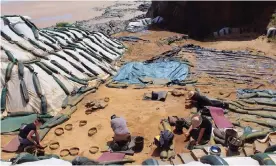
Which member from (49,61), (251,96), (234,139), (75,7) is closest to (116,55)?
(49,61)

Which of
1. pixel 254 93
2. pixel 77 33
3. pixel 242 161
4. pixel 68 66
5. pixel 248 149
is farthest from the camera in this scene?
pixel 77 33

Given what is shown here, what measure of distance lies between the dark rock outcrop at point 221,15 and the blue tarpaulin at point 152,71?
1036 cm

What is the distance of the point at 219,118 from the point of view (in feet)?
32.7

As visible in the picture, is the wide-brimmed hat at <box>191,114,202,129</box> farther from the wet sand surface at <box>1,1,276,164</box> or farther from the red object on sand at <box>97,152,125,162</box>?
the red object on sand at <box>97,152,125,162</box>

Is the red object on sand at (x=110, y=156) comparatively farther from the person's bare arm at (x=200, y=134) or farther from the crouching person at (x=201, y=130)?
the person's bare arm at (x=200, y=134)

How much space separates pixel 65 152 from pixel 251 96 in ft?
23.3

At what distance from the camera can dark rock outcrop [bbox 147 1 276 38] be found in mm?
24016

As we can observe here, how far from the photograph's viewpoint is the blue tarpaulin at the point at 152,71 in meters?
14.4

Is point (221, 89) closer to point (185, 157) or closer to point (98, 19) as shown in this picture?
point (185, 157)

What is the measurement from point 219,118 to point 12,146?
21.0 ft

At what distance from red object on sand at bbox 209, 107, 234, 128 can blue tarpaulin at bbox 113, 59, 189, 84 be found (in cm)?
396

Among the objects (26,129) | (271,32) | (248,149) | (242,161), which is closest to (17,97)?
(26,129)

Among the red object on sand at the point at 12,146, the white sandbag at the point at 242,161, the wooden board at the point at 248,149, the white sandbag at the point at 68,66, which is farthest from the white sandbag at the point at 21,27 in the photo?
the white sandbag at the point at 242,161

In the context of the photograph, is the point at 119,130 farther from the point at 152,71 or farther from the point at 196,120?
the point at 152,71
